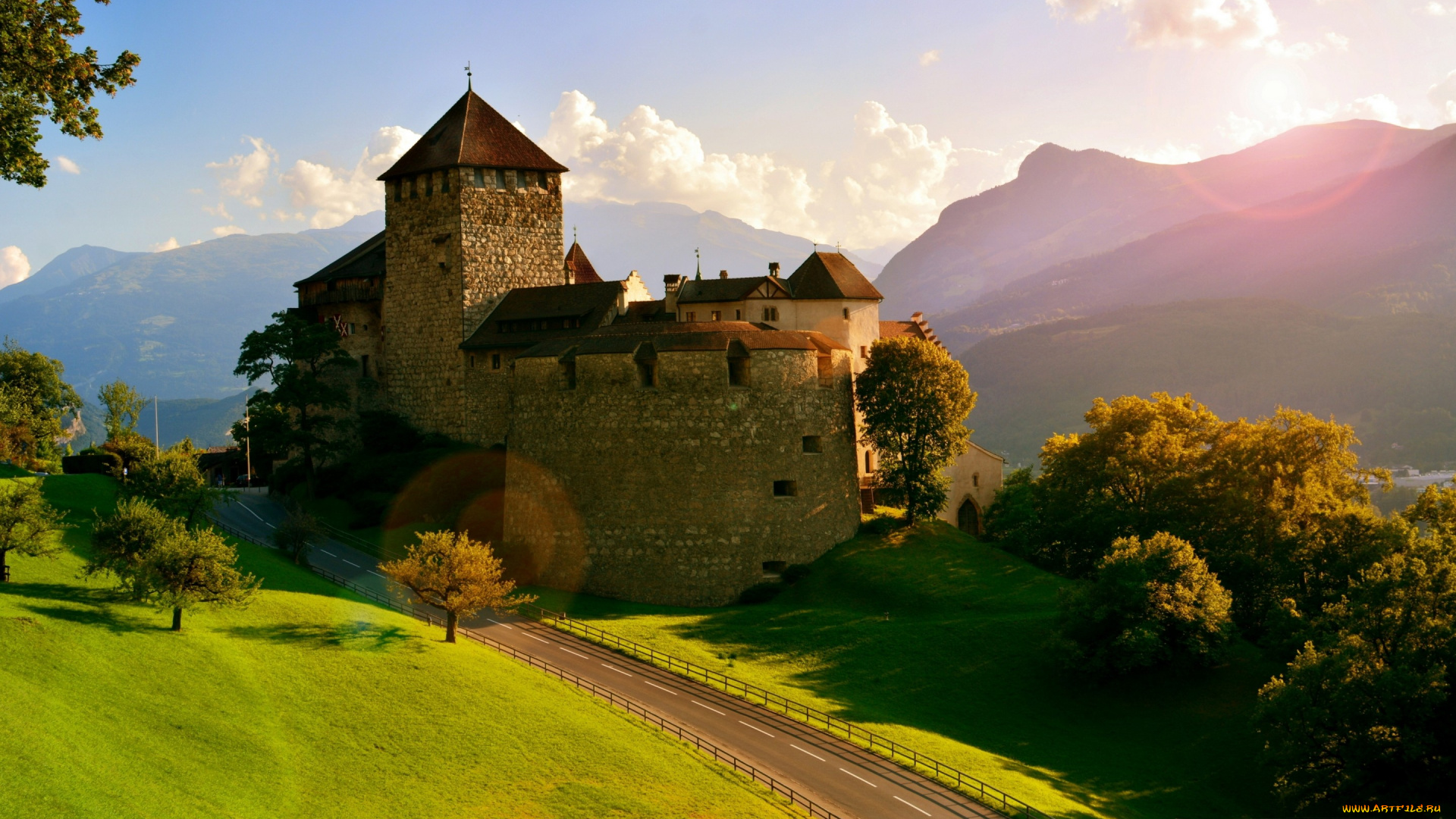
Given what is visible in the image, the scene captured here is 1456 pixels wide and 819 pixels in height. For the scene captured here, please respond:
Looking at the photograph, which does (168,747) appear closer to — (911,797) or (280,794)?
(280,794)

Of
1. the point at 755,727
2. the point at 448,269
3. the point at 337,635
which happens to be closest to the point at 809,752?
the point at 755,727

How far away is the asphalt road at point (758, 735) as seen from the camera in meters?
35.1

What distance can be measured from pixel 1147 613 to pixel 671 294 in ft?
119

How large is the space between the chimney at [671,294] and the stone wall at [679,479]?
1149 centimetres

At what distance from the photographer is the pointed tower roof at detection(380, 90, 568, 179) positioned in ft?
247

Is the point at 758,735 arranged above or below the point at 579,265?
below

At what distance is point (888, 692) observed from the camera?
152 ft

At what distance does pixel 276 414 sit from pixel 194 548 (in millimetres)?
31158

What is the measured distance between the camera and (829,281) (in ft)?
230

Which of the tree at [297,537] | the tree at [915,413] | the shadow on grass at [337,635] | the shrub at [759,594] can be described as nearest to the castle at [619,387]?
the shrub at [759,594]

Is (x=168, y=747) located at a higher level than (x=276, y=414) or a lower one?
lower

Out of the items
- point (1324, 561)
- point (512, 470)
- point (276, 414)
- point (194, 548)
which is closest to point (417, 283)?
point (276, 414)

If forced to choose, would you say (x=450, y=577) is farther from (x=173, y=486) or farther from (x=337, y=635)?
(x=173, y=486)

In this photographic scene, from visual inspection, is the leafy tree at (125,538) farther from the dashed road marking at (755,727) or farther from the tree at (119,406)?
the tree at (119,406)
